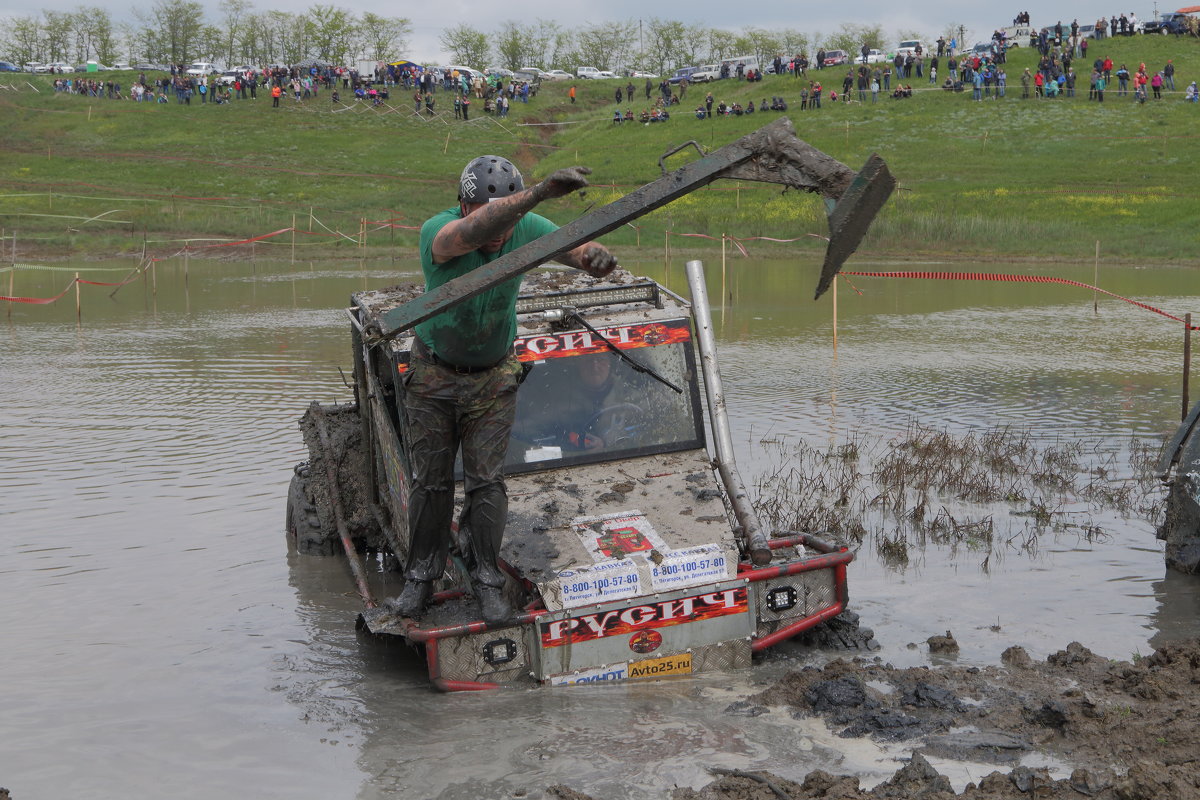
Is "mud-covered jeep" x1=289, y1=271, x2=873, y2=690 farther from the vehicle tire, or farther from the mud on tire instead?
the vehicle tire

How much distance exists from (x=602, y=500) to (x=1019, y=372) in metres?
12.1

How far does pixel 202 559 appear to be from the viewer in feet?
31.7

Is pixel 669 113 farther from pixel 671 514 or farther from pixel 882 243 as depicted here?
pixel 671 514

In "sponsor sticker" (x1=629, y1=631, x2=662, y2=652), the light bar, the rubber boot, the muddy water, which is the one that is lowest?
the muddy water

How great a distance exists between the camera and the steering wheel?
313 inches

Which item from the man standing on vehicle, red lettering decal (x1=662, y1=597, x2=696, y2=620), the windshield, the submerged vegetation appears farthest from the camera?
the submerged vegetation

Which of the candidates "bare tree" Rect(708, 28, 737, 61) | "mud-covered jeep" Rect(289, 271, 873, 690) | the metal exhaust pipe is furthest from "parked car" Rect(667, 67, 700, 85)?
the metal exhaust pipe

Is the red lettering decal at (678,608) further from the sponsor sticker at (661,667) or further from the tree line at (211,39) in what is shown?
the tree line at (211,39)

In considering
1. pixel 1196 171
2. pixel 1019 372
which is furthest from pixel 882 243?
pixel 1019 372

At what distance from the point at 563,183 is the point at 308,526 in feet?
18.0

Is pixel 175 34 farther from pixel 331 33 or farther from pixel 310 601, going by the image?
pixel 310 601

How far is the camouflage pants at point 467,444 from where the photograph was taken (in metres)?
6.43

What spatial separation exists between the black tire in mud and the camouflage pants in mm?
1969

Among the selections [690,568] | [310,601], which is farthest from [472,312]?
[310,601]
